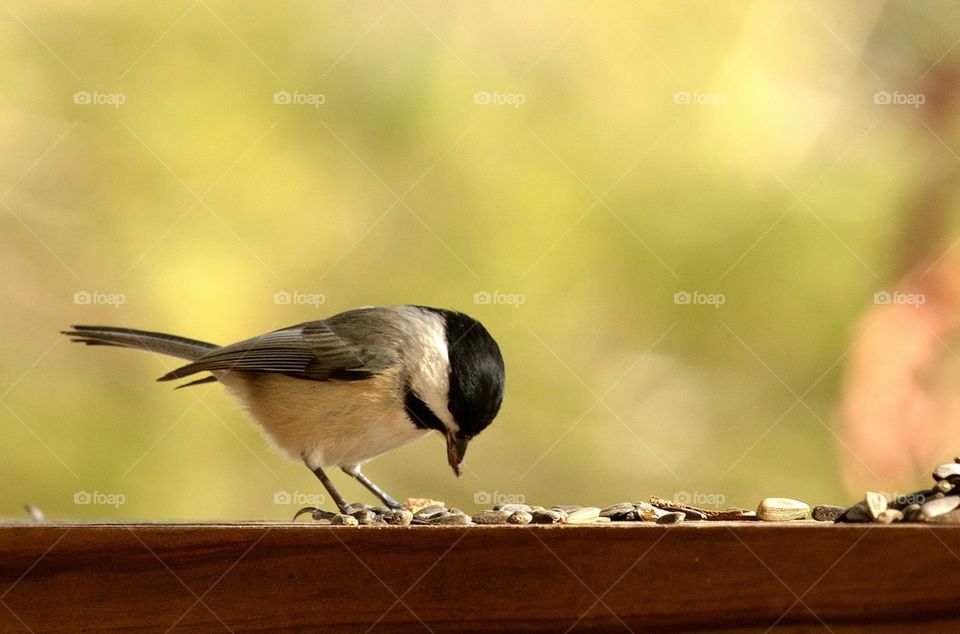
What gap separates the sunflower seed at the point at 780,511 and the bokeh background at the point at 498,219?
114 cm

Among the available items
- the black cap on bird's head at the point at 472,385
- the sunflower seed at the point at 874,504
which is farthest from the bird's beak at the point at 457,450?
the sunflower seed at the point at 874,504

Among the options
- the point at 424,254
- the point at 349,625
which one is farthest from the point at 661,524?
the point at 424,254

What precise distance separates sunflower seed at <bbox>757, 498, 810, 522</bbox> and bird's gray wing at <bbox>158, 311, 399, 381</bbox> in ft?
3.06

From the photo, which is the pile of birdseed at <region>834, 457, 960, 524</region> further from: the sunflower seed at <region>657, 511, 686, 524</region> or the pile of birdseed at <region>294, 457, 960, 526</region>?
the sunflower seed at <region>657, 511, 686, 524</region>

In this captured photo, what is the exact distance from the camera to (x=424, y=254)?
3145 millimetres

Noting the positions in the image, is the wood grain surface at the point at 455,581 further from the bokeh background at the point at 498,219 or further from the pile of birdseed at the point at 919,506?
the bokeh background at the point at 498,219

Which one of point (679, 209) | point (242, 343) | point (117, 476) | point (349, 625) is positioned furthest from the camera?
point (679, 209)

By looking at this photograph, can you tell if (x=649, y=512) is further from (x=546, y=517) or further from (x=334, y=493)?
(x=334, y=493)

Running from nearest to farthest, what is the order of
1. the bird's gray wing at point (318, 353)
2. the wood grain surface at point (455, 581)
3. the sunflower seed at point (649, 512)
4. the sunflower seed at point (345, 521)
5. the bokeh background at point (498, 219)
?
the wood grain surface at point (455, 581) → the sunflower seed at point (345, 521) → the sunflower seed at point (649, 512) → the bird's gray wing at point (318, 353) → the bokeh background at point (498, 219)

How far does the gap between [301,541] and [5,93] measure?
237cm

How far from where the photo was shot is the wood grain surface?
157 centimetres

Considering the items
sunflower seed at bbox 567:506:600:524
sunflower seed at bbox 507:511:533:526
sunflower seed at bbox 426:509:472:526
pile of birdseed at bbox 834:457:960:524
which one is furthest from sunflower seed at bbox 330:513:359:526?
pile of birdseed at bbox 834:457:960:524

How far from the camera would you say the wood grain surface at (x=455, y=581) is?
1.57m

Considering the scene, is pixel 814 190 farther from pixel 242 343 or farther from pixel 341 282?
pixel 242 343
